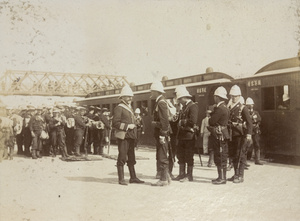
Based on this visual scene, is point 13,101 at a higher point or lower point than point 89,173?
higher

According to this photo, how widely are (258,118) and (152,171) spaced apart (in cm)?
303

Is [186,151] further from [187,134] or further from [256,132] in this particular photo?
[256,132]

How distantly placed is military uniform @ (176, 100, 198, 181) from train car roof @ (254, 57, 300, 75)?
145 inches

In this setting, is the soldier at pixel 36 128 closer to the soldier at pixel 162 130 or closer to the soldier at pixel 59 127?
the soldier at pixel 59 127

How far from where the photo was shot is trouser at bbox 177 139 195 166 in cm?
664

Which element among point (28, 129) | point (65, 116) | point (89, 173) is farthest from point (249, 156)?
point (28, 129)

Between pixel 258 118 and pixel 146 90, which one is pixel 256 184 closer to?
pixel 258 118

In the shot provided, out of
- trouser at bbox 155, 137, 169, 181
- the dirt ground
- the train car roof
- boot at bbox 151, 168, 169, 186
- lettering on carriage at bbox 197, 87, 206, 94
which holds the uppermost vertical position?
the train car roof

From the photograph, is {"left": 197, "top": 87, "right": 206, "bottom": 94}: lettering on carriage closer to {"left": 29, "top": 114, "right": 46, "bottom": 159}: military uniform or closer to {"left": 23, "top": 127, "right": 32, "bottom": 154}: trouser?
{"left": 29, "top": 114, "right": 46, "bottom": 159}: military uniform

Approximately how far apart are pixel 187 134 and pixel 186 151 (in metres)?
0.32

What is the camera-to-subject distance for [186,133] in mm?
6637

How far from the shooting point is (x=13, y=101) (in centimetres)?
630

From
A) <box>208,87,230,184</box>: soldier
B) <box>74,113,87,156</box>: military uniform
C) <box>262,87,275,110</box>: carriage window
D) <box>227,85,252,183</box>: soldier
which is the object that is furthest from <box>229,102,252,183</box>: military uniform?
<box>74,113,87,156</box>: military uniform

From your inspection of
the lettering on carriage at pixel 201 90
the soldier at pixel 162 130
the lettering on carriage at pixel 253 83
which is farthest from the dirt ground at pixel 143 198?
the lettering on carriage at pixel 201 90
